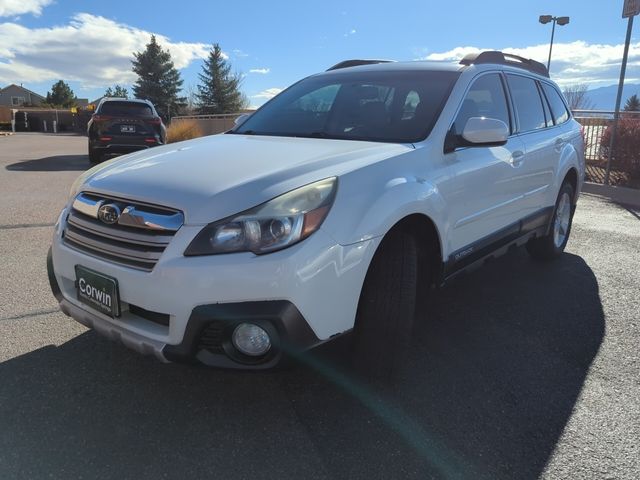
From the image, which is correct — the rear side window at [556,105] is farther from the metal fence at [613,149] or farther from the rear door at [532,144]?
the metal fence at [613,149]

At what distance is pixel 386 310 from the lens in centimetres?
254

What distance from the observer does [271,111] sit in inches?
159

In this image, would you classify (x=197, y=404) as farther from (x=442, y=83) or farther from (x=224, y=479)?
(x=442, y=83)

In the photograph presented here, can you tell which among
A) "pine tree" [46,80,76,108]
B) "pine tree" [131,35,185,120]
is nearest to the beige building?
"pine tree" [46,80,76,108]

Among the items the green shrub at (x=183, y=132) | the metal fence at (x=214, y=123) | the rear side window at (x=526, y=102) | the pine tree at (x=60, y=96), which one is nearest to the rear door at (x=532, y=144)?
the rear side window at (x=526, y=102)

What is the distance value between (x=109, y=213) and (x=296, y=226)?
919mm

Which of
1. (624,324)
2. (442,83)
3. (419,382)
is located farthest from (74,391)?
(624,324)

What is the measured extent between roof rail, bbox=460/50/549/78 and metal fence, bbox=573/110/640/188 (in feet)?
19.3

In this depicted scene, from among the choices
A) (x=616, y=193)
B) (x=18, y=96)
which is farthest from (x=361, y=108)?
(x=18, y=96)

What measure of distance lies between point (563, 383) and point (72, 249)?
2.66 metres

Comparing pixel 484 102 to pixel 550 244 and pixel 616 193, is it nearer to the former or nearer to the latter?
pixel 550 244

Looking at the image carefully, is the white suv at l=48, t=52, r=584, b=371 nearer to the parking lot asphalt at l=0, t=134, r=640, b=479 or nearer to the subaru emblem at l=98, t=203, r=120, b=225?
the subaru emblem at l=98, t=203, r=120, b=225

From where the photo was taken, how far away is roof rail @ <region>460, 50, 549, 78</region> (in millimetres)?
3779

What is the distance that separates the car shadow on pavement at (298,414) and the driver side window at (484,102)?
1.41 meters
